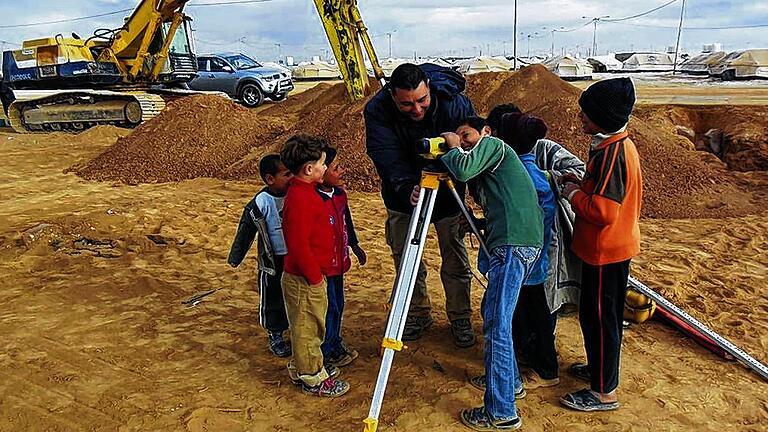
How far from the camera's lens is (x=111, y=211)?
9.20 metres

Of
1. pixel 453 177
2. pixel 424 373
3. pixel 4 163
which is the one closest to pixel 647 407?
pixel 424 373

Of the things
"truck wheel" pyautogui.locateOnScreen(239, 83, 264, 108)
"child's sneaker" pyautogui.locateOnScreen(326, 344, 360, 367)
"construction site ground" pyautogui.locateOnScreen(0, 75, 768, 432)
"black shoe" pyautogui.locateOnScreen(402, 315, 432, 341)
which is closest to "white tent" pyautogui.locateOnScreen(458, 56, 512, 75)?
"truck wheel" pyautogui.locateOnScreen(239, 83, 264, 108)

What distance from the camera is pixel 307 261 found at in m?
3.95

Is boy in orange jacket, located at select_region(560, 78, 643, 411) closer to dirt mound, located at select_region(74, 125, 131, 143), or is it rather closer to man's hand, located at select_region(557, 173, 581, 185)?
man's hand, located at select_region(557, 173, 581, 185)

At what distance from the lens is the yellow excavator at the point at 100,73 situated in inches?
699

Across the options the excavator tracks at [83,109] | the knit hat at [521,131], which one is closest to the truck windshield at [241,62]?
the excavator tracks at [83,109]

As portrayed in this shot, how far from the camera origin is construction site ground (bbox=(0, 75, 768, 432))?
159 inches

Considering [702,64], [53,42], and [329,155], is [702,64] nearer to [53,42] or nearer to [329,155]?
[53,42]

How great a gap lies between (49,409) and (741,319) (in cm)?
536

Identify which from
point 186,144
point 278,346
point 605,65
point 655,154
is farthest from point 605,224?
point 605,65

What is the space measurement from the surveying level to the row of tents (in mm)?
22516

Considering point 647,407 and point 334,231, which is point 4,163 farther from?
point 647,407

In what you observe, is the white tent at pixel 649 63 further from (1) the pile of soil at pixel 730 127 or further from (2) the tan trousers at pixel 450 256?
(2) the tan trousers at pixel 450 256

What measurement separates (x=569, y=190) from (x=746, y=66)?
1547 inches
